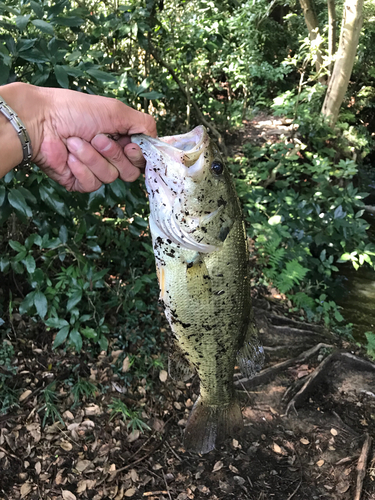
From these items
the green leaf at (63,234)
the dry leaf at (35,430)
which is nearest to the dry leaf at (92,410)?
the dry leaf at (35,430)

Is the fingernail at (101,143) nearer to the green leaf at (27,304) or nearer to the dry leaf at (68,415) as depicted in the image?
the green leaf at (27,304)

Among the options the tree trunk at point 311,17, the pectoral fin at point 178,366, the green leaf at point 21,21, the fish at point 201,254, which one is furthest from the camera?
the tree trunk at point 311,17

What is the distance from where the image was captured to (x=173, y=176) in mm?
1596

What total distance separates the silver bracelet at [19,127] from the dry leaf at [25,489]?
2.31 m

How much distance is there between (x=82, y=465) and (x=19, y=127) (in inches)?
97.4

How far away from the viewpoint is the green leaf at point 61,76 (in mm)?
1910

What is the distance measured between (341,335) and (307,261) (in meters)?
1.02

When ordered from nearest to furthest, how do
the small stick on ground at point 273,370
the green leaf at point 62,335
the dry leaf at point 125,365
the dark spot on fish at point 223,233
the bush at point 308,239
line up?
the dark spot on fish at point 223,233 < the green leaf at point 62,335 < the dry leaf at point 125,365 < the small stick on ground at point 273,370 < the bush at point 308,239

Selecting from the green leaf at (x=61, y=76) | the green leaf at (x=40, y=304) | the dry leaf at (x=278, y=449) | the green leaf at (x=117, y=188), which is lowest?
the dry leaf at (x=278, y=449)

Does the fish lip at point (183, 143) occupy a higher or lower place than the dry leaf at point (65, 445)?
higher

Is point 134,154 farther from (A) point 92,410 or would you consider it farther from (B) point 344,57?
(B) point 344,57

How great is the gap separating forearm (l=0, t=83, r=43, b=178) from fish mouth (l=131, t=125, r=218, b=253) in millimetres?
475

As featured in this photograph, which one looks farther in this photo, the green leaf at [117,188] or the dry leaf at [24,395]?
the dry leaf at [24,395]

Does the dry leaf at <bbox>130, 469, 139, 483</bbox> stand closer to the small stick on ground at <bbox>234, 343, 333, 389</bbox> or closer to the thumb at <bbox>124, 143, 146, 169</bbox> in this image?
the small stick on ground at <bbox>234, 343, 333, 389</bbox>
